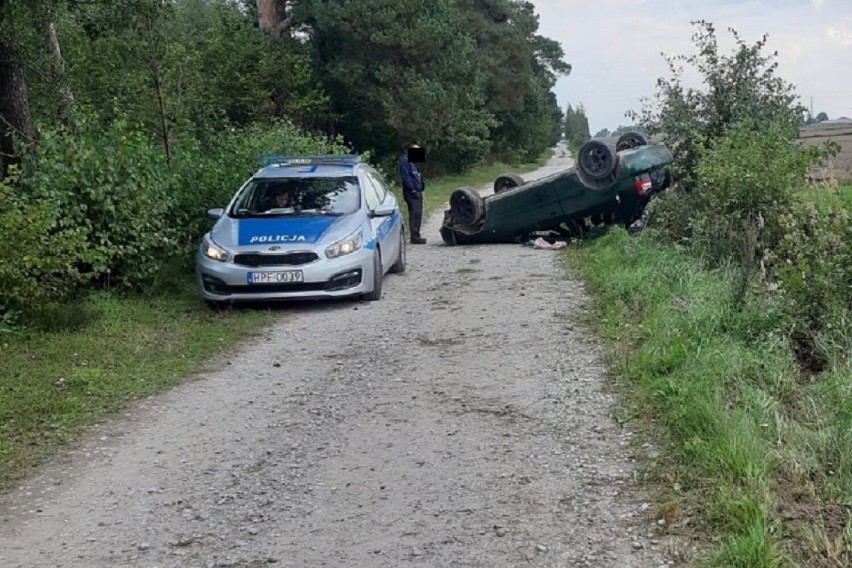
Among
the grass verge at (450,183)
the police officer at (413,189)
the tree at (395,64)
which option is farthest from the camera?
the tree at (395,64)

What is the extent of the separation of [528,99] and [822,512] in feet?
179

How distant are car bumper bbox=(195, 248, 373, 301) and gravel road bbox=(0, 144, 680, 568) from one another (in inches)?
57.2

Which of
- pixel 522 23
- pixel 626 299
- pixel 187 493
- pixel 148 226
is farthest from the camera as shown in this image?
pixel 522 23

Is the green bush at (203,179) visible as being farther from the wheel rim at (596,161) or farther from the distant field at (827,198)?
the distant field at (827,198)

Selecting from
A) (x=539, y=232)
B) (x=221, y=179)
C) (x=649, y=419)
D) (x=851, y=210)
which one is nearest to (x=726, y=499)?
(x=649, y=419)

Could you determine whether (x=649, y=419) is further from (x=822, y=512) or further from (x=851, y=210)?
(x=851, y=210)

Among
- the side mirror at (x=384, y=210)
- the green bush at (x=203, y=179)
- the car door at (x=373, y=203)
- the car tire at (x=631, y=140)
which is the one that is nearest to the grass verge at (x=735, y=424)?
the car door at (x=373, y=203)

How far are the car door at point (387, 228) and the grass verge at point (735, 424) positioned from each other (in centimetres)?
332

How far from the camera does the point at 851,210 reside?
27.0 ft

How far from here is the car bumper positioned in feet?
31.5

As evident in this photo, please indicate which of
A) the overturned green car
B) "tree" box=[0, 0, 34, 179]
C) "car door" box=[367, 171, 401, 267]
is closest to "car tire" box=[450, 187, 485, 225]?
the overturned green car

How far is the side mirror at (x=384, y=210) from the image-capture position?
35.1ft

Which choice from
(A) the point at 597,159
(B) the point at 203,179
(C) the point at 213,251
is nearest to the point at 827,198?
(A) the point at 597,159

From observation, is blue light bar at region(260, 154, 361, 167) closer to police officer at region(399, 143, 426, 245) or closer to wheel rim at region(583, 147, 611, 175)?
police officer at region(399, 143, 426, 245)
